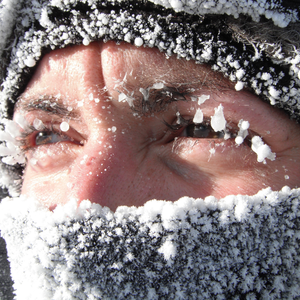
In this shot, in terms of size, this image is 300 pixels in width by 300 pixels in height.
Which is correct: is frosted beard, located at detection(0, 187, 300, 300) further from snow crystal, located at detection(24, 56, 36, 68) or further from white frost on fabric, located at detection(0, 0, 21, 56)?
white frost on fabric, located at detection(0, 0, 21, 56)

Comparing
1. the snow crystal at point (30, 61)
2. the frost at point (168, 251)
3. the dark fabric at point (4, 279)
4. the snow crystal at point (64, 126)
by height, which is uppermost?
the snow crystal at point (30, 61)

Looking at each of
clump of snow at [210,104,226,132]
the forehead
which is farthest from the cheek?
clump of snow at [210,104,226,132]

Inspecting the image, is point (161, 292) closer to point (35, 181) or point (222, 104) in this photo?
point (222, 104)

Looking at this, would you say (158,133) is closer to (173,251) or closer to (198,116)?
(198,116)

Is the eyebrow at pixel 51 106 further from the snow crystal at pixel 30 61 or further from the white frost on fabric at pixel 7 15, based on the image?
the white frost on fabric at pixel 7 15

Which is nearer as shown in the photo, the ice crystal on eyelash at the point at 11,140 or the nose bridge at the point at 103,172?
the nose bridge at the point at 103,172

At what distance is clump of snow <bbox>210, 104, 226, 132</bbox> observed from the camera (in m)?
0.94

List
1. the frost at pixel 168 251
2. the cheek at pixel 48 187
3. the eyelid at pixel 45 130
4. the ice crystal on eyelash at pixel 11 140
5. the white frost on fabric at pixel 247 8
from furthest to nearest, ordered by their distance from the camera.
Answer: the ice crystal on eyelash at pixel 11 140 → the eyelid at pixel 45 130 → the cheek at pixel 48 187 → the white frost on fabric at pixel 247 8 → the frost at pixel 168 251

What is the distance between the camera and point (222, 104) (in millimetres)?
961

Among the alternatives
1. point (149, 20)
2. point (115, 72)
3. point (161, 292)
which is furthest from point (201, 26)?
point (161, 292)

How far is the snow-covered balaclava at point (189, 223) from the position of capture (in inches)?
30.1

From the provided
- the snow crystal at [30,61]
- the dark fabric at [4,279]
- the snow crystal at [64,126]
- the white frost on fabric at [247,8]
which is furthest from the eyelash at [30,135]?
the dark fabric at [4,279]

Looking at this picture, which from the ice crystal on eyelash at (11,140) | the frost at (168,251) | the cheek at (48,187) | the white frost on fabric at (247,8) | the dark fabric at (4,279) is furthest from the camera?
the dark fabric at (4,279)

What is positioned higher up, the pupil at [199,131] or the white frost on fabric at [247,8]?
the white frost on fabric at [247,8]
